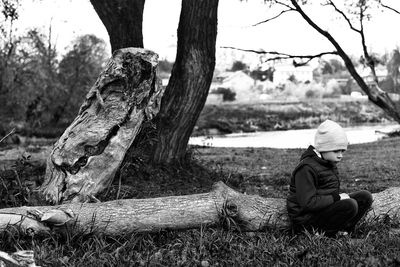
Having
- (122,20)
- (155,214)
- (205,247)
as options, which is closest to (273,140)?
(122,20)

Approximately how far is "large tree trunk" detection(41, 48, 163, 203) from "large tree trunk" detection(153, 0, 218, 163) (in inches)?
53.1

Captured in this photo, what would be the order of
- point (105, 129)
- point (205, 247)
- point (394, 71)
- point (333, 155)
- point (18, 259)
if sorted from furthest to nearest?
point (394, 71) < point (105, 129) < point (333, 155) < point (205, 247) < point (18, 259)

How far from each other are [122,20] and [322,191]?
433 centimetres

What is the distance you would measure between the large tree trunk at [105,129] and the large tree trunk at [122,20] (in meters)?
1.57

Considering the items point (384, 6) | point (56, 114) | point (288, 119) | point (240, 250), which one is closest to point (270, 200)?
point (240, 250)

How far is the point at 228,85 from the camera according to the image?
6525 centimetres

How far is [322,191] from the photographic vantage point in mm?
5391

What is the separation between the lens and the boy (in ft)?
17.3

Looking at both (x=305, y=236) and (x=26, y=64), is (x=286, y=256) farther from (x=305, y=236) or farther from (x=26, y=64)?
(x=26, y=64)

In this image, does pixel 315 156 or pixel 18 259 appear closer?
pixel 18 259

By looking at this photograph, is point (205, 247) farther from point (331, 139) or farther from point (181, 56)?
point (181, 56)

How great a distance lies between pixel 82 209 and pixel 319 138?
2271 mm

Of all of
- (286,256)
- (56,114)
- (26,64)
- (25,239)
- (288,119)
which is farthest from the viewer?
(288,119)

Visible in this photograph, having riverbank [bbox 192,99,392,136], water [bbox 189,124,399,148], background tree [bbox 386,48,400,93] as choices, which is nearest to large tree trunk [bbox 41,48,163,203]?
water [bbox 189,124,399,148]
